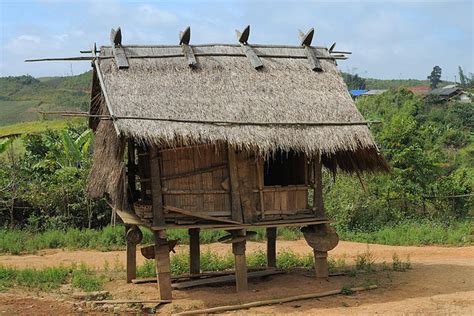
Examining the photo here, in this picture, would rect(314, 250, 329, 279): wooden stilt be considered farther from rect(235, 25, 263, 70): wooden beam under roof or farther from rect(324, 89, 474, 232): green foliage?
rect(324, 89, 474, 232): green foliage

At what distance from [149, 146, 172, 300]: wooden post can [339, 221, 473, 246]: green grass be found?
9.05 metres

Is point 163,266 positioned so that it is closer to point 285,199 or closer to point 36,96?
point 285,199

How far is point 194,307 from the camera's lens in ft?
33.9

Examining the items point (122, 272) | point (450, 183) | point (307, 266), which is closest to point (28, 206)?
point (122, 272)

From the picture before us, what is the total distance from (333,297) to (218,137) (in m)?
3.62

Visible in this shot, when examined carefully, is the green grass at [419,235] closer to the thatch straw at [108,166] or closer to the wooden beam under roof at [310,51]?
the wooden beam under roof at [310,51]

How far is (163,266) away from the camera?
35.0 feet

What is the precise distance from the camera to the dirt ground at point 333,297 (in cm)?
1005

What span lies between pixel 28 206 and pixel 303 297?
11.3 metres

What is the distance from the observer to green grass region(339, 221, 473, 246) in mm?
17578

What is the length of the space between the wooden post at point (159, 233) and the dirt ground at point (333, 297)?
39 centimetres

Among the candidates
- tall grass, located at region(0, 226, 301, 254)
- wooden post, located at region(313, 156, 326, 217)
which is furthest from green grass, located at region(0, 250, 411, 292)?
tall grass, located at region(0, 226, 301, 254)

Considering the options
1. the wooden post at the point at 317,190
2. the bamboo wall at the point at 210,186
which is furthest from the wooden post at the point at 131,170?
the wooden post at the point at 317,190

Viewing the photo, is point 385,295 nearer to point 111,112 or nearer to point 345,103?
point 345,103
